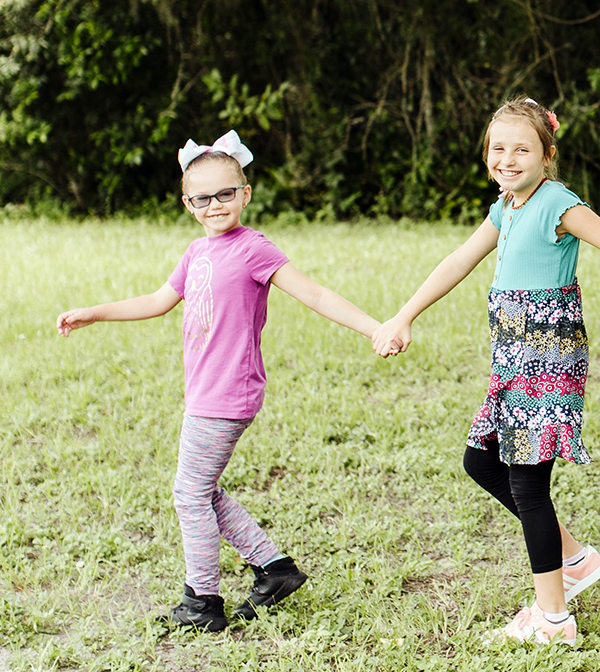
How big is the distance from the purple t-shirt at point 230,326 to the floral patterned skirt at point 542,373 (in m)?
0.80

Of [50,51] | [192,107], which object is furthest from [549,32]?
[50,51]

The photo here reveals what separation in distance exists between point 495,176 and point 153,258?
6301mm

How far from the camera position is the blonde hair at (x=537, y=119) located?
2.34 metres

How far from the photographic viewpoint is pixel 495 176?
2416 mm

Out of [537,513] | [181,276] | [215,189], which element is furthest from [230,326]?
[537,513]

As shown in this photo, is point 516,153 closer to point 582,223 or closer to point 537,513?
point 582,223

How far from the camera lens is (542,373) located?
235 centimetres

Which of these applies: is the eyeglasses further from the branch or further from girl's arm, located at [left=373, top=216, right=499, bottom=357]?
the branch

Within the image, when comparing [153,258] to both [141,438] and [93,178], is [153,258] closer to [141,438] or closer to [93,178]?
[141,438]

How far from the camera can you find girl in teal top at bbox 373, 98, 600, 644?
233 cm

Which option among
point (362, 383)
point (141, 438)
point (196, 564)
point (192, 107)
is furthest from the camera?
point (192, 107)

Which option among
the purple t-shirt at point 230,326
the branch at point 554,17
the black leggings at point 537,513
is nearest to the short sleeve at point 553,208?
the black leggings at point 537,513

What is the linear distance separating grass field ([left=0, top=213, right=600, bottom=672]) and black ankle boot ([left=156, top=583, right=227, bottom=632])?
48 millimetres

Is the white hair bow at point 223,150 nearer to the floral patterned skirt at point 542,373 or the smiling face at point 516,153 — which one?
the smiling face at point 516,153
